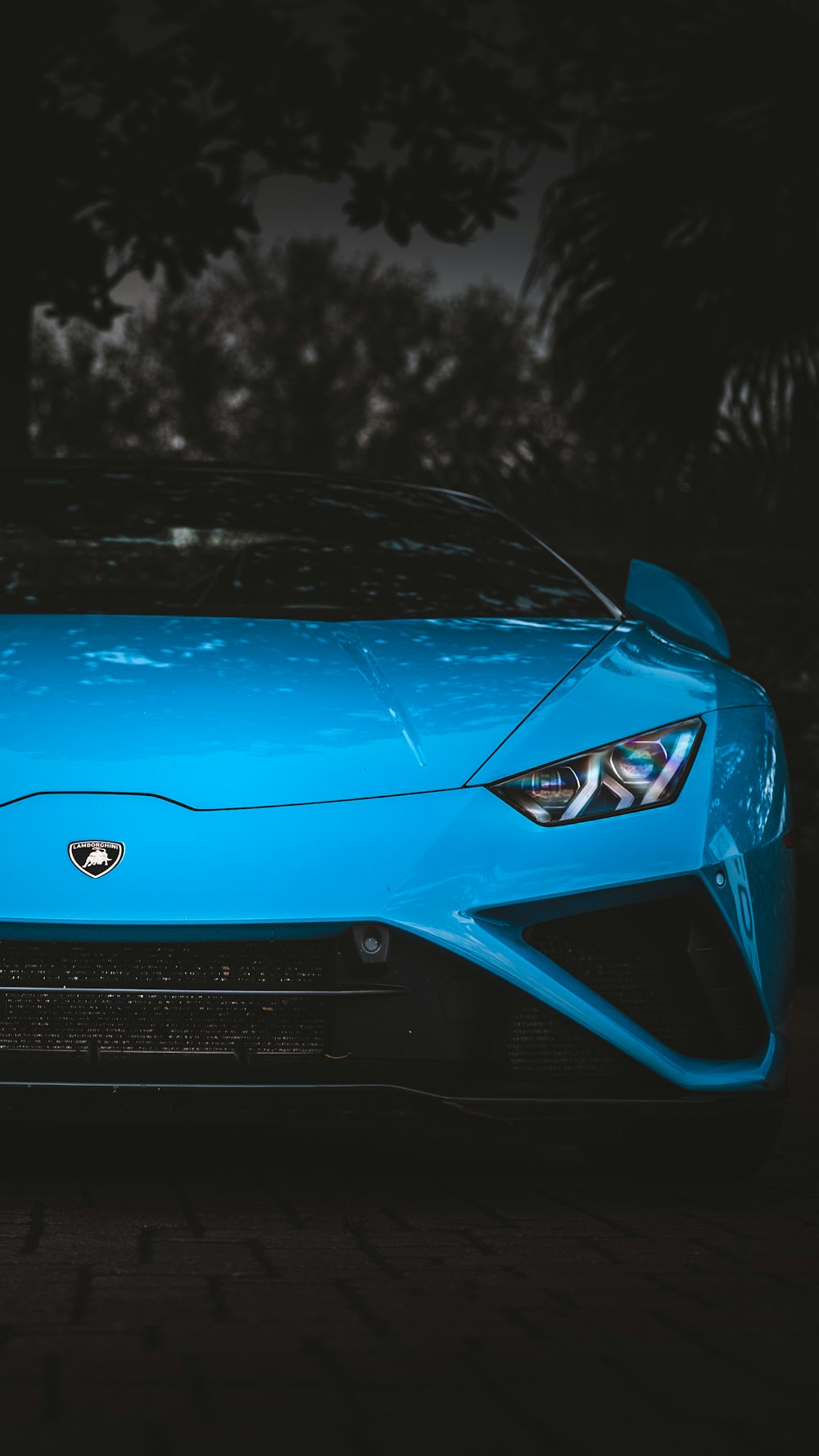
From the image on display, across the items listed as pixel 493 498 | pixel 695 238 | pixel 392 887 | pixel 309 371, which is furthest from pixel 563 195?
pixel 309 371

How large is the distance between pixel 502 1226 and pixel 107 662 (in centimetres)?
124

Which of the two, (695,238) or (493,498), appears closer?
(493,498)

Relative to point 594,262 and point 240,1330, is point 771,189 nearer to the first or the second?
point 594,262

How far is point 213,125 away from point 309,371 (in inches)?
1325

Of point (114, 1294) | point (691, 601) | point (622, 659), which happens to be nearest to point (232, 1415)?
point (114, 1294)

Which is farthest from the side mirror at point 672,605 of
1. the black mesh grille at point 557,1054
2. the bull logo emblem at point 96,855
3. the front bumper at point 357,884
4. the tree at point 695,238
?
the tree at point 695,238

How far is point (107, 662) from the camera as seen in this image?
3629mm

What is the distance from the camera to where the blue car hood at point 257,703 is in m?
3.34

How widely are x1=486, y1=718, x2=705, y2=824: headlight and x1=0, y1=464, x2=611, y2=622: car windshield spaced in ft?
3.03

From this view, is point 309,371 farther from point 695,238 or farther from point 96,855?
point 96,855

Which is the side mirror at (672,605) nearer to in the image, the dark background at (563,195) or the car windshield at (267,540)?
the car windshield at (267,540)

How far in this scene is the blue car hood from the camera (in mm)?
3340

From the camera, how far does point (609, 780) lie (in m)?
3.42

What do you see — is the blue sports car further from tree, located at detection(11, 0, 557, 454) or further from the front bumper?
tree, located at detection(11, 0, 557, 454)
